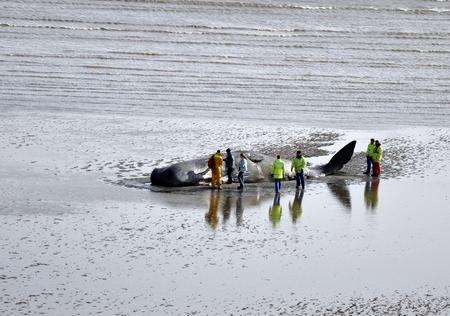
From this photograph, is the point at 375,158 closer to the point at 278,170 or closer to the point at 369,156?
the point at 369,156

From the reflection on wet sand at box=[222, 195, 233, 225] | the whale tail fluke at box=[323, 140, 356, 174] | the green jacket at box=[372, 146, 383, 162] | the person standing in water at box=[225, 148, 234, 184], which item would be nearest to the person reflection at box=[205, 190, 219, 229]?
the reflection on wet sand at box=[222, 195, 233, 225]

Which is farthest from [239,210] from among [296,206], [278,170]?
[278,170]

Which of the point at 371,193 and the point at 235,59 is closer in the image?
the point at 371,193

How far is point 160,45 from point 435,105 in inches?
744

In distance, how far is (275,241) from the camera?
25.0 metres

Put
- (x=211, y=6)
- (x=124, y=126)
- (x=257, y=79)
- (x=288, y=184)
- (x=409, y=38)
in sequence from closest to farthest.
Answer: (x=288, y=184), (x=124, y=126), (x=257, y=79), (x=409, y=38), (x=211, y=6)

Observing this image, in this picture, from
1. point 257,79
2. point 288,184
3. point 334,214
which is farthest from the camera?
point 257,79

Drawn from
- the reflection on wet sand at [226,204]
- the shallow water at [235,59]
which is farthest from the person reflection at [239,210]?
the shallow water at [235,59]

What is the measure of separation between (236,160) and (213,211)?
18.5ft

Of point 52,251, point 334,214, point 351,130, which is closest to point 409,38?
point 351,130

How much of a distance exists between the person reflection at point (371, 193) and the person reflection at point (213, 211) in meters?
4.32

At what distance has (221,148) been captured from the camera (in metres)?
38.8

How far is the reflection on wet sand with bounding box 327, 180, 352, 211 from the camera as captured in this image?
30.2m

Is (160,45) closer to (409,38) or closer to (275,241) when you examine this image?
(409,38)
